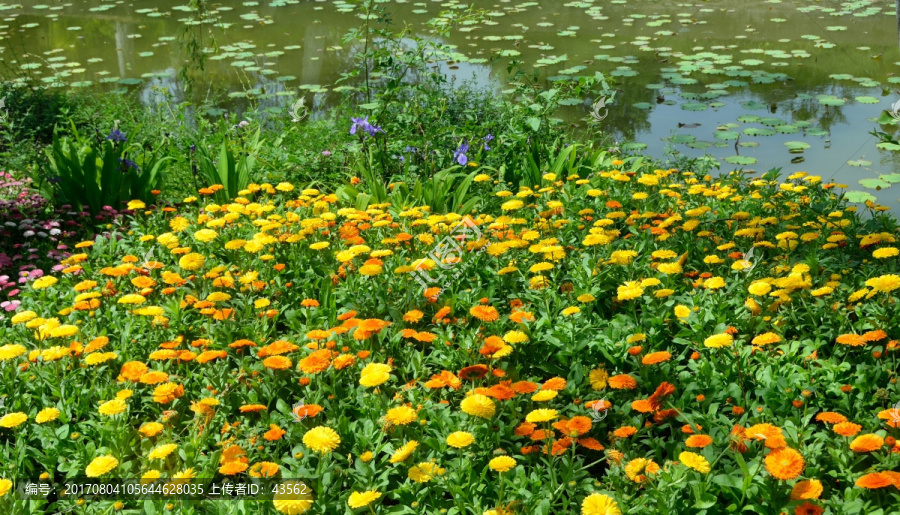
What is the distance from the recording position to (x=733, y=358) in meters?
2.63

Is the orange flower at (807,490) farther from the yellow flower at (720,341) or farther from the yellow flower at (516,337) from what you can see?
the yellow flower at (516,337)

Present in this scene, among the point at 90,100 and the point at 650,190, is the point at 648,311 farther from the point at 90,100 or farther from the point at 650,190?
the point at 90,100

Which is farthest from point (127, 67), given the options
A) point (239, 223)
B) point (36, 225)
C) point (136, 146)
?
Result: point (239, 223)

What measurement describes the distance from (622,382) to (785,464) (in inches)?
25.8

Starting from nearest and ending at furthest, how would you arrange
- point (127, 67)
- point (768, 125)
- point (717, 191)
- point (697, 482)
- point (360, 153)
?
1. point (697, 482)
2. point (717, 191)
3. point (360, 153)
4. point (768, 125)
5. point (127, 67)

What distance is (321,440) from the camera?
2.15 m

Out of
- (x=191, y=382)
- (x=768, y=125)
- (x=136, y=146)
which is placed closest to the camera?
A: (x=191, y=382)

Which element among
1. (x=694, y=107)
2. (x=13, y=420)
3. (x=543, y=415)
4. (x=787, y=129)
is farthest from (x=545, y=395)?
(x=694, y=107)

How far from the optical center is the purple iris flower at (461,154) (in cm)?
479

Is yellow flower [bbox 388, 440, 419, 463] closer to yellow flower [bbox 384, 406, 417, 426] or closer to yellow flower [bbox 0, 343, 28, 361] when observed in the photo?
yellow flower [bbox 384, 406, 417, 426]

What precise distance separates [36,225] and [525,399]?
3209 millimetres

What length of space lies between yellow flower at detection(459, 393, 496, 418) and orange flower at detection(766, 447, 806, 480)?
76 centimetres

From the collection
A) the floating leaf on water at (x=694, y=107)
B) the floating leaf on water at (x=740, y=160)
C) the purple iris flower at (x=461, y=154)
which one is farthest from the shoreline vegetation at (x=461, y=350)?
the floating leaf on water at (x=694, y=107)

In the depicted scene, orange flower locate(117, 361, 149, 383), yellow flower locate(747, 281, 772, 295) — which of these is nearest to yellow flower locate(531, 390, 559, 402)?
yellow flower locate(747, 281, 772, 295)
